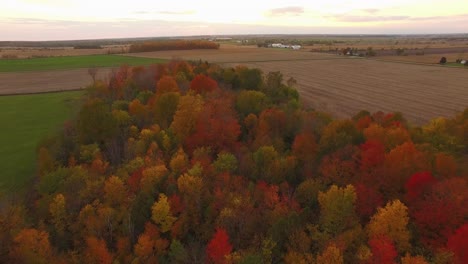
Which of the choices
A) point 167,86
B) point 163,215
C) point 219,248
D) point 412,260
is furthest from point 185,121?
point 412,260

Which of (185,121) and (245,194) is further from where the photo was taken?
(185,121)

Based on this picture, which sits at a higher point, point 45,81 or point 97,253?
point 45,81

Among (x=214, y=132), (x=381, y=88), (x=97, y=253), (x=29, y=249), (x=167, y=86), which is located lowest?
(x=97, y=253)

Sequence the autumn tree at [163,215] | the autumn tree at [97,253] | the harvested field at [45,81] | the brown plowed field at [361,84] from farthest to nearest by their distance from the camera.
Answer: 1. the harvested field at [45,81]
2. the brown plowed field at [361,84]
3. the autumn tree at [163,215]
4. the autumn tree at [97,253]

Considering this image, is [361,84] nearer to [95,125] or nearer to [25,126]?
[95,125]

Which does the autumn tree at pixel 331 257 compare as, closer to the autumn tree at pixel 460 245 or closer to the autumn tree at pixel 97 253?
the autumn tree at pixel 460 245

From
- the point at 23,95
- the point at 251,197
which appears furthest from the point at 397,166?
the point at 23,95

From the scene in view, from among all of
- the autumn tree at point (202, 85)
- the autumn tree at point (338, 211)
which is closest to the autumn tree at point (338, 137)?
the autumn tree at point (338, 211)

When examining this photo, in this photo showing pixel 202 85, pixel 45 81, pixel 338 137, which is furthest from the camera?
pixel 45 81
